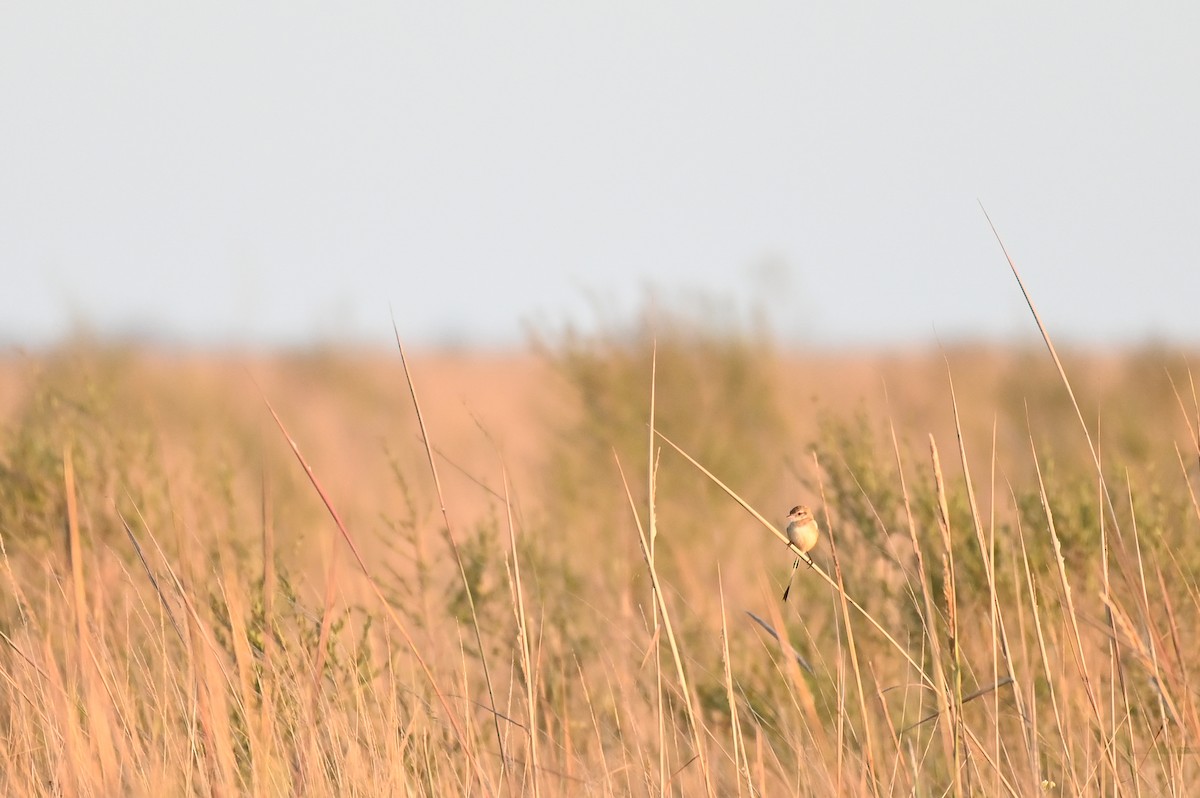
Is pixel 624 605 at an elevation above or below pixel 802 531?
below

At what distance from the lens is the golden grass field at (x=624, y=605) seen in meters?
2.32

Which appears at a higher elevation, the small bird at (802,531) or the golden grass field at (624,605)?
the small bird at (802,531)

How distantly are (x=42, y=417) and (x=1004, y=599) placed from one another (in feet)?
13.6

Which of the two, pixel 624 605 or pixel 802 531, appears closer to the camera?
pixel 802 531

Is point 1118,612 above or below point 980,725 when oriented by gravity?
above

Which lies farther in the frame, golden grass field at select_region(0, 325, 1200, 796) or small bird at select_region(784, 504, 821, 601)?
golden grass field at select_region(0, 325, 1200, 796)

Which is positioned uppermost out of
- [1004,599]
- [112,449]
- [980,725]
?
[112,449]

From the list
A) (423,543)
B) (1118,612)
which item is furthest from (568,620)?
(1118,612)

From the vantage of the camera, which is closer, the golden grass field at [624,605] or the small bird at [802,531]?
the small bird at [802,531]

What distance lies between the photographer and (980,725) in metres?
4.16

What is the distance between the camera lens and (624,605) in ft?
10.6

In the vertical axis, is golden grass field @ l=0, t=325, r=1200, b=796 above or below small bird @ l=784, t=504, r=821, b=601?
below

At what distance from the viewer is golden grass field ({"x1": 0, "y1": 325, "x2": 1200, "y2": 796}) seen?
2.32m

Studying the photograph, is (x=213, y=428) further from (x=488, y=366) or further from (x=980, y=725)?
(x=488, y=366)
